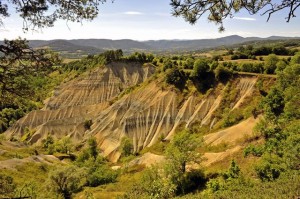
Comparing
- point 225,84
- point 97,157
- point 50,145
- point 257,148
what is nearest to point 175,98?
point 225,84

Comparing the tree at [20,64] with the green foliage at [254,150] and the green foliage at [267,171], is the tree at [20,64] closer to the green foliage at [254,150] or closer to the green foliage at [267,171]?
the green foliage at [267,171]

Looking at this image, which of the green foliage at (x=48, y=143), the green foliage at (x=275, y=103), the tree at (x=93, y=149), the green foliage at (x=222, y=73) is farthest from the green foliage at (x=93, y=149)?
the green foliage at (x=275, y=103)

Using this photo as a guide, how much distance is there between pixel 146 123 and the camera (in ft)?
276

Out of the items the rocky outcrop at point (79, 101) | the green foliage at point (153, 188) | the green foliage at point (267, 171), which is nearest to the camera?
the green foliage at point (267, 171)

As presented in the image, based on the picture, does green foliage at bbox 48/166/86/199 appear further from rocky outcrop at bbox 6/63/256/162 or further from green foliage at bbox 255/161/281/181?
rocky outcrop at bbox 6/63/256/162

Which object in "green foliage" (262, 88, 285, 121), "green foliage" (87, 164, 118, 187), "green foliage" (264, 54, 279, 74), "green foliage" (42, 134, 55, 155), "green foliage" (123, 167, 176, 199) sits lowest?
"green foliage" (42, 134, 55, 155)

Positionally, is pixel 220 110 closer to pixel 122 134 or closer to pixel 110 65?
pixel 122 134

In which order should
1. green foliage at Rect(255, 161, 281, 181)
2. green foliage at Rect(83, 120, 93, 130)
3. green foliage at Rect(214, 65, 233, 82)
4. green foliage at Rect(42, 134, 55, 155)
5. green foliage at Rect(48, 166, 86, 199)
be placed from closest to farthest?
1. green foliage at Rect(255, 161, 281, 181)
2. green foliage at Rect(48, 166, 86, 199)
3. green foliage at Rect(214, 65, 233, 82)
4. green foliage at Rect(42, 134, 55, 155)
5. green foliage at Rect(83, 120, 93, 130)

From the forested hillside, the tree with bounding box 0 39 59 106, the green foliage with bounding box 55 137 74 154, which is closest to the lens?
the tree with bounding box 0 39 59 106

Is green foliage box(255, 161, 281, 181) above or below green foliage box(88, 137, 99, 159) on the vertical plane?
above

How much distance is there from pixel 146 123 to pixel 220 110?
1998cm

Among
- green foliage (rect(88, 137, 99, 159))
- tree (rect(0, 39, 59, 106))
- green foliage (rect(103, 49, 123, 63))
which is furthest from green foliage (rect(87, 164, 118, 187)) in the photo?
green foliage (rect(103, 49, 123, 63))

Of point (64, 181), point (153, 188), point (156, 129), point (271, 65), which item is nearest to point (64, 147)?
point (156, 129)

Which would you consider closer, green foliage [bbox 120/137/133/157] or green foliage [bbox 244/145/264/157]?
green foliage [bbox 244/145/264/157]
